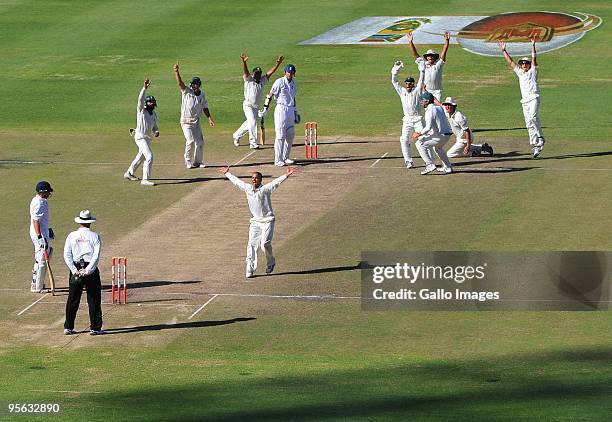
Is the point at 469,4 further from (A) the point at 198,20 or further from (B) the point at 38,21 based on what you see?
(B) the point at 38,21

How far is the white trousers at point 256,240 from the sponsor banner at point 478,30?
75.8 feet

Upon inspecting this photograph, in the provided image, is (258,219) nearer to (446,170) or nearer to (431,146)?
(431,146)

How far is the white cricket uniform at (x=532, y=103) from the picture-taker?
34.0 m

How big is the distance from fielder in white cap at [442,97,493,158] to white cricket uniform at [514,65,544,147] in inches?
46.3

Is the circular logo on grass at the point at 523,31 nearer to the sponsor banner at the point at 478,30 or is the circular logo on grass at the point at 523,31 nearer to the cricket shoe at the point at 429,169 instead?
the sponsor banner at the point at 478,30

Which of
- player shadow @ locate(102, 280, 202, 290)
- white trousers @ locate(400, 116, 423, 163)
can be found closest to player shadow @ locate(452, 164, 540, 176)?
white trousers @ locate(400, 116, 423, 163)

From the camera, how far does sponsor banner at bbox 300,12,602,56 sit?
47656mm

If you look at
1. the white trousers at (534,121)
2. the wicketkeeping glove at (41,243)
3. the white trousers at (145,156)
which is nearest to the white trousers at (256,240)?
the wicketkeeping glove at (41,243)

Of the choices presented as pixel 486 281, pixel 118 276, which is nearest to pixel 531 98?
pixel 486 281

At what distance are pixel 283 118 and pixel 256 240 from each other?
29.8ft

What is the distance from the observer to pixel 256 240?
2491 cm

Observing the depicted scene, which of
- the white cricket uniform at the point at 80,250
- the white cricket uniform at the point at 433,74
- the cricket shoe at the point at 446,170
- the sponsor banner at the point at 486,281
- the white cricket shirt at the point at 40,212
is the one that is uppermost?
the white cricket uniform at the point at 433,74

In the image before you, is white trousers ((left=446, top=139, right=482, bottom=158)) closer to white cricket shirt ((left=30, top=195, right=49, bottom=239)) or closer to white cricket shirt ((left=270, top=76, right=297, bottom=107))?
white cricket shirt ((left=270, top=76, right=297, bottom=107))

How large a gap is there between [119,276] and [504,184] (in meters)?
10.3
